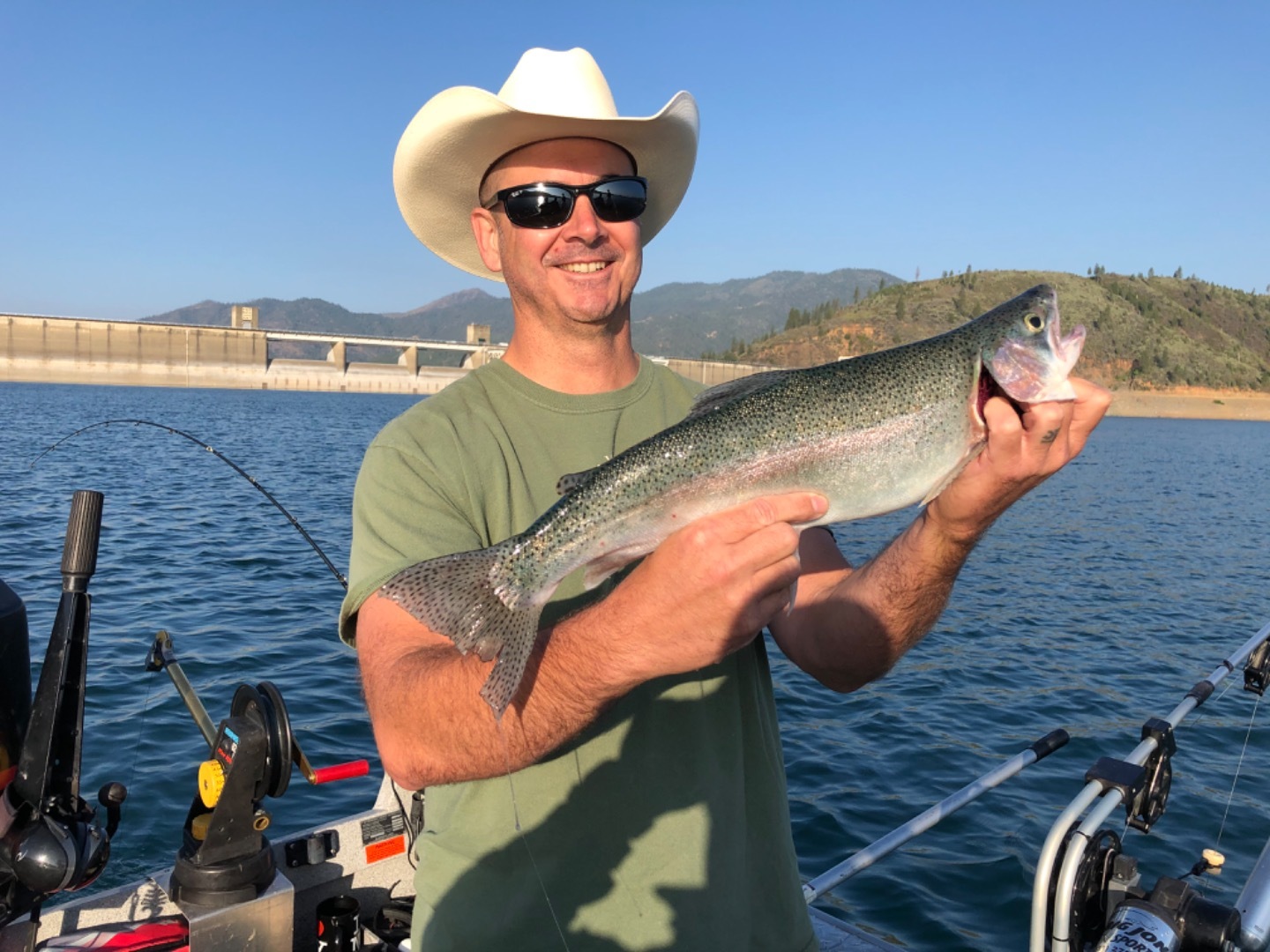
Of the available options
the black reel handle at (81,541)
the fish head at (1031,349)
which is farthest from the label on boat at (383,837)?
the fish head at (1031,349)

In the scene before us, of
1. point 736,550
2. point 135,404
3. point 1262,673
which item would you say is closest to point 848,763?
point 1262,673

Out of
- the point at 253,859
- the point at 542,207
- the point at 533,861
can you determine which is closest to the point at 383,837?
the point at 253,859

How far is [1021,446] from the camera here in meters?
2.70

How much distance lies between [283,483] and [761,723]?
34.8m

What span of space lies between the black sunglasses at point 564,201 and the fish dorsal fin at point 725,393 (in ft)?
2.64

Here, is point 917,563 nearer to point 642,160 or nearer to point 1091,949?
point 642,160

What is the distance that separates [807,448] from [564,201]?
1261 mm

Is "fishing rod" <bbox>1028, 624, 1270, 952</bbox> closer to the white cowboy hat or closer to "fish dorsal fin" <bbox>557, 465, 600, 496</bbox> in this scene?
"fish dorsal fin" <bbox>557, 465, 600, 496</bbox>

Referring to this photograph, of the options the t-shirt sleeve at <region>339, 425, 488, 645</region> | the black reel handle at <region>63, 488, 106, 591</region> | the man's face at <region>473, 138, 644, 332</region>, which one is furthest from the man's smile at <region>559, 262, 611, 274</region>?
the black reel handle at <region>63, 488, 106, 591</region>

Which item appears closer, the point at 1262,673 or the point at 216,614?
the point at 1262,673

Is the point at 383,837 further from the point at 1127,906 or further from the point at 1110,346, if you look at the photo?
the point at 1110,346

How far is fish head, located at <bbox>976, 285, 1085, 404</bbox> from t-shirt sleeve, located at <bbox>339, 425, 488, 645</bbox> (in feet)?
5.67

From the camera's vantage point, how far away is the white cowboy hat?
3324mm

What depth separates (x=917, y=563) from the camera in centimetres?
302
